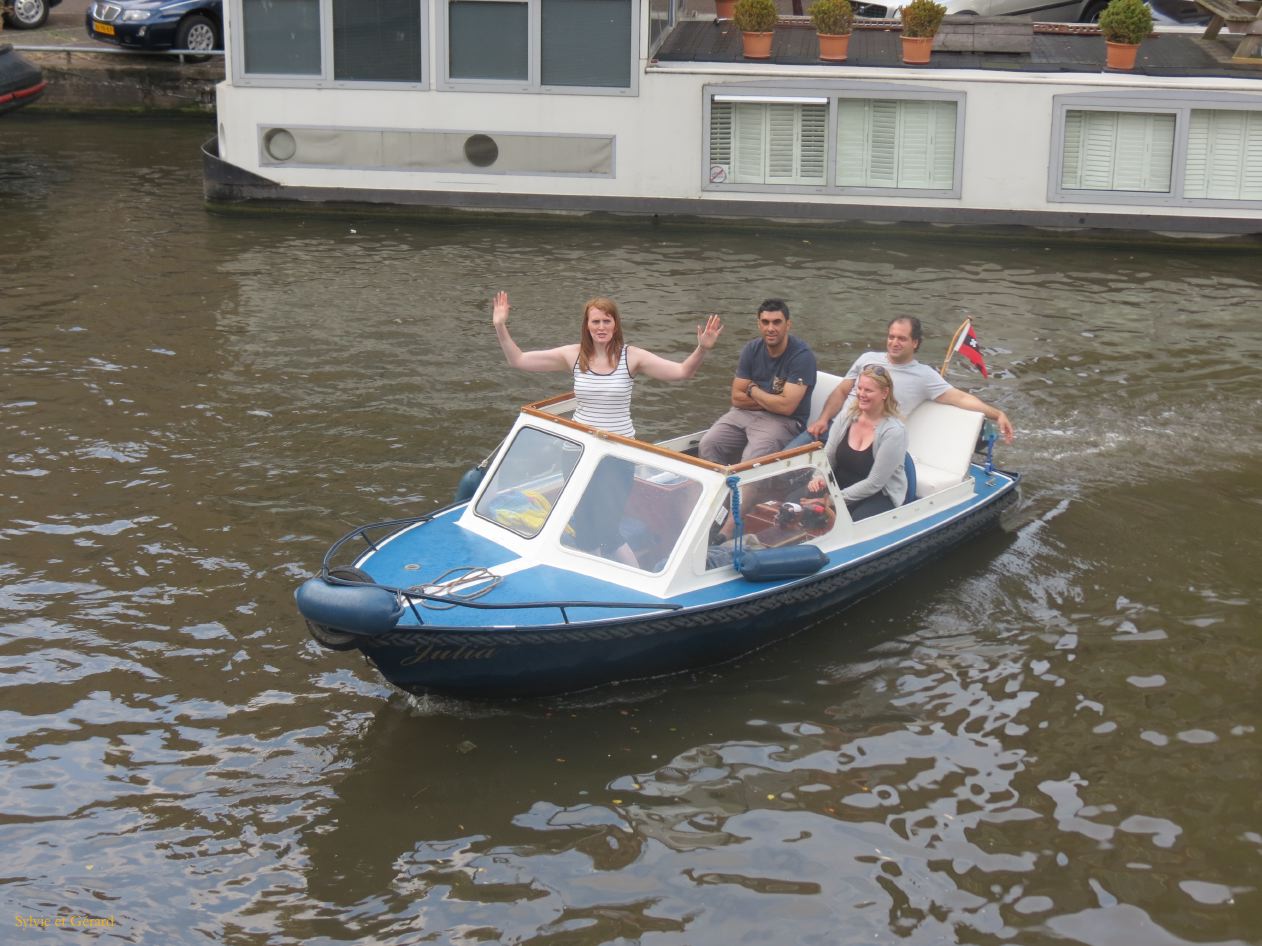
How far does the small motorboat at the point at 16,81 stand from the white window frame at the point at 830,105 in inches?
414

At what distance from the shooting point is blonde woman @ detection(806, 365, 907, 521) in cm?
1030

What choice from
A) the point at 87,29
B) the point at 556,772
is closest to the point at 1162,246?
the point at 556,772

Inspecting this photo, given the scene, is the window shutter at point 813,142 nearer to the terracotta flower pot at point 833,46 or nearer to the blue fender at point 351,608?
the terracotta flower pot at point 833,46

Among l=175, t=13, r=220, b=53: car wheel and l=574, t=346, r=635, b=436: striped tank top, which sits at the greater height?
l=175, t=13, r=220, b=53: car wheel

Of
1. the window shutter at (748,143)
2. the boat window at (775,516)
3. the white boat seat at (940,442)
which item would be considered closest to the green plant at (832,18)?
the window shutter at (748,143)

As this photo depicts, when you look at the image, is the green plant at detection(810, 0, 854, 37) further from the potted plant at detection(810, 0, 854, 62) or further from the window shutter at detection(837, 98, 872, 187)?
the window shutter at detection(837, 98, 872, 187)

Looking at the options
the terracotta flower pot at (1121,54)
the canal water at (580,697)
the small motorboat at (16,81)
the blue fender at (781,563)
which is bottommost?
the canal water at (580,697)

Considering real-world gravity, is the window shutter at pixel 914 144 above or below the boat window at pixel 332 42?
below

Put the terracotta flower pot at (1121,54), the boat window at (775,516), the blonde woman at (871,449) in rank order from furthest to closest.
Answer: the terracotta flower pot at (1121,54) → the blonde woman at (871,449) → the boat window at (775,516)

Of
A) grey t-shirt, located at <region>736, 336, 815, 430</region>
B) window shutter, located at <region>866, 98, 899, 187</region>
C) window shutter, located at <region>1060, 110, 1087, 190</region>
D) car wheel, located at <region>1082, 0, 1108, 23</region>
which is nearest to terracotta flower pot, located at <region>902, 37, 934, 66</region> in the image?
window shutter, located at <region>866, 98, 899, 187</region>

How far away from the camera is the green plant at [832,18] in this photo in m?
19.4

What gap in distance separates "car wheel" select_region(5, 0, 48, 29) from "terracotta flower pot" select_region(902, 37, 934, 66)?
57.8ft

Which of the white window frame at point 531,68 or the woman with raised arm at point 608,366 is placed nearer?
the woman with raised arm at point 608,366

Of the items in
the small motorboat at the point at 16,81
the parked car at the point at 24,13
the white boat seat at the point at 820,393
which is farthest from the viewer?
the parked car at the point at 24,13
